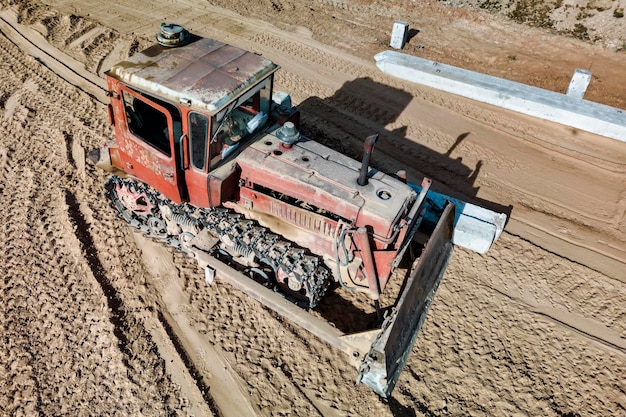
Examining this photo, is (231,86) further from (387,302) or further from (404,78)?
(404,78)

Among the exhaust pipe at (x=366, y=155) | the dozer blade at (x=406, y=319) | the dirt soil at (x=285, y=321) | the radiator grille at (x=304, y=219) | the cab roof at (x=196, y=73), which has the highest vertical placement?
the cab roof at (x=196, y=73)

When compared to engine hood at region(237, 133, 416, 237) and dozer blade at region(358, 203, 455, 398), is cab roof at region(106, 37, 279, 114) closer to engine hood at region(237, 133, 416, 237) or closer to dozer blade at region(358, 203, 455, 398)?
engine hood at region(237, 133, 416, 237)

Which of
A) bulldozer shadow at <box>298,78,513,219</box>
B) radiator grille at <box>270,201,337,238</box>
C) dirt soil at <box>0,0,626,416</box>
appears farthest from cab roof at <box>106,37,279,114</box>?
bulldozer shadow at <box>298,78,513,219</box>

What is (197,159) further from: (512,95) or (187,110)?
(512,95)

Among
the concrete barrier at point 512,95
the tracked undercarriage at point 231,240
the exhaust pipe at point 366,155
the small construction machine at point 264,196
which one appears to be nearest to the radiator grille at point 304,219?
the small construction machine at point 264,196

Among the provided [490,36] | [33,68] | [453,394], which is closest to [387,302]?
[453,394]

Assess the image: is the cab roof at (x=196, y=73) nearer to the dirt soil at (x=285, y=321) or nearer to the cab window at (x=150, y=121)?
the cab window at (x=150, y=121)
